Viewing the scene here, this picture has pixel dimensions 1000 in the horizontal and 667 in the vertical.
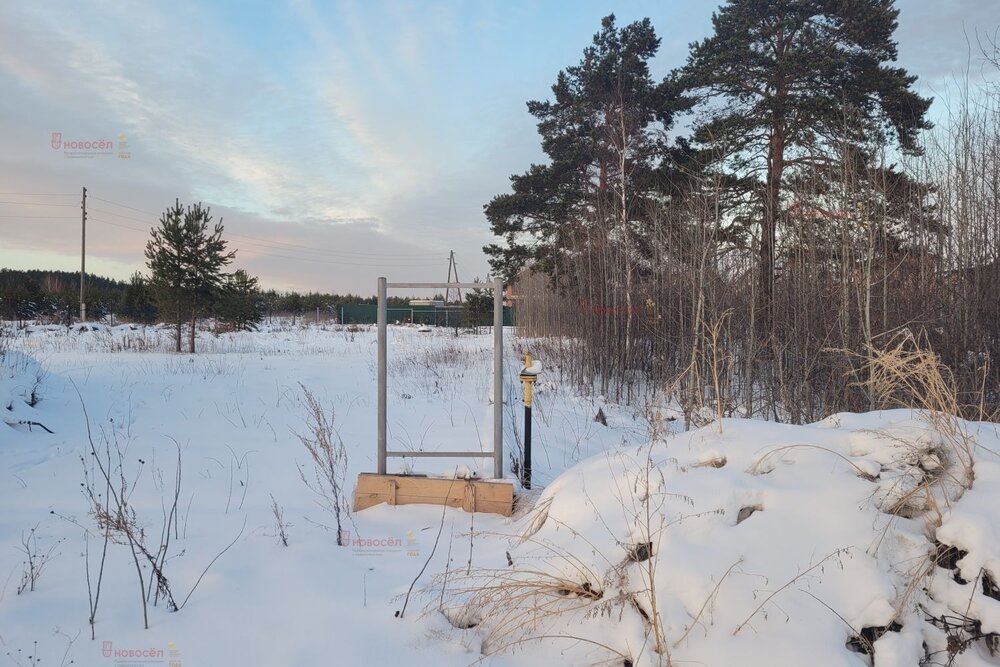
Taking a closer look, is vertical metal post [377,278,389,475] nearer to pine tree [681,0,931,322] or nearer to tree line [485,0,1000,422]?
tree line [485,0,1000,422]

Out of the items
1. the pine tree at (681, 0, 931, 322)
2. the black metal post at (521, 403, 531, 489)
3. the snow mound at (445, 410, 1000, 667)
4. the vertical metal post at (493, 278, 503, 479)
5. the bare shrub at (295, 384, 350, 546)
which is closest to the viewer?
the snow mound at (445, 410, 1000, 667)

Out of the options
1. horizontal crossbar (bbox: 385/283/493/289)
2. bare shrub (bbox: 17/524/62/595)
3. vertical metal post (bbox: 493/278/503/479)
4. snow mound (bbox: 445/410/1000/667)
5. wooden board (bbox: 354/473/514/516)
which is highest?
horizontal crossbar (bbox: 385/283/493/289)

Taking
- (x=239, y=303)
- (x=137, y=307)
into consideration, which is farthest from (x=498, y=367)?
(x=137, y=307)

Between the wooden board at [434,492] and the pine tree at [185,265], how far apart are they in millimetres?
15811

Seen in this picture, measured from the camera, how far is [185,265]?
58.2ft

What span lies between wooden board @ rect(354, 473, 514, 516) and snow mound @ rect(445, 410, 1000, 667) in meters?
1.16

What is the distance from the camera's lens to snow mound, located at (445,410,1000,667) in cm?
206

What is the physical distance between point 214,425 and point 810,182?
34.2 feet

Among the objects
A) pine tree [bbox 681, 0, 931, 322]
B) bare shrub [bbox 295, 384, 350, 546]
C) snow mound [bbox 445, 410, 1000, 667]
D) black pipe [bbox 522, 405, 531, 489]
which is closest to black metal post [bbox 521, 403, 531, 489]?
black pipe [bbox 522, 405, 531, 489]

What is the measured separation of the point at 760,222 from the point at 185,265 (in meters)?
16.8

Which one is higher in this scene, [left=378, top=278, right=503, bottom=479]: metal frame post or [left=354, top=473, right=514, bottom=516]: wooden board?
[left=378, top=278, right=503, bottom=479]: metal frame post

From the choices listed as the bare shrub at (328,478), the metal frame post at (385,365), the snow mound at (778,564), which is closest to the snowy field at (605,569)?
the snow mound at (778,564)

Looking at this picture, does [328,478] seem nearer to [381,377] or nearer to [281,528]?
[281,528]

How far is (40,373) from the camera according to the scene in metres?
8.52
